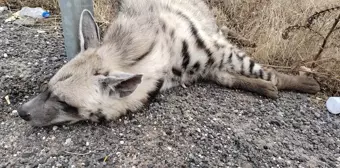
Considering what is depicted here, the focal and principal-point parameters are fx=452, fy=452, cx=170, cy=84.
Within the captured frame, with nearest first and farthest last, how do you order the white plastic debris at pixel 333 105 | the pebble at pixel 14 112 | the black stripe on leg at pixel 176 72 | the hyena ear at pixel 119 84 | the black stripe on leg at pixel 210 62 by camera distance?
1. the hyena ear at pixel 119 84
2. the pebble at pixel 14 112
3. the white plastic debris at pixel 333 105
4. the black stripe on leg at pixel 176 72
5. the black stripe on leg at pixel 210 62

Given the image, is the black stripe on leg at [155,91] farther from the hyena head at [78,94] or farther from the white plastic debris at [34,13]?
the white plastic debris at [34,13]

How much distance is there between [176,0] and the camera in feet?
11.0

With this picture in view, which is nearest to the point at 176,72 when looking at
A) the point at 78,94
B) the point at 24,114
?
the point at 78,94

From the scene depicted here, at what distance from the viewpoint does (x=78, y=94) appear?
2445 mm

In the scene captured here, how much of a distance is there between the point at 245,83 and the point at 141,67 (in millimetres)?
749

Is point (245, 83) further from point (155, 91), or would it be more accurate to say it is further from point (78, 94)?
point (78, 94)

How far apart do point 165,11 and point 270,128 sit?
108 centimetres

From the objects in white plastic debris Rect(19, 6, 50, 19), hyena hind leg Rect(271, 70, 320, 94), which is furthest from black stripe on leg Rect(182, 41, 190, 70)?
white plastic debris Rect(19, 6, 50, 19)

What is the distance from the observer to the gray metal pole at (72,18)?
273 cm

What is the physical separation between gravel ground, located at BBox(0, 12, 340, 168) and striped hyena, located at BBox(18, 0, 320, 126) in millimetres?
80

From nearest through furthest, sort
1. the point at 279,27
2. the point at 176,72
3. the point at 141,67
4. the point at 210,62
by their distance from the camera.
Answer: the point at 141,67, the point at 176,72, the point at 210,62, the point at 279,27

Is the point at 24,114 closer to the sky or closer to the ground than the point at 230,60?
closer to the ground

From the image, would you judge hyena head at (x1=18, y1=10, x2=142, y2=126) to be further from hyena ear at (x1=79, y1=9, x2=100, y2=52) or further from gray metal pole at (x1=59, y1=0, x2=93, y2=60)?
gray metal pole at (x1=59, y1=0, x2=93, y2=60)

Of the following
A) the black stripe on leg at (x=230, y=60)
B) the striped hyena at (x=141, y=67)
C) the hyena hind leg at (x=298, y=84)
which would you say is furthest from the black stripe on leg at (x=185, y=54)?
the hyena hind leg at (x=298, y=84)
